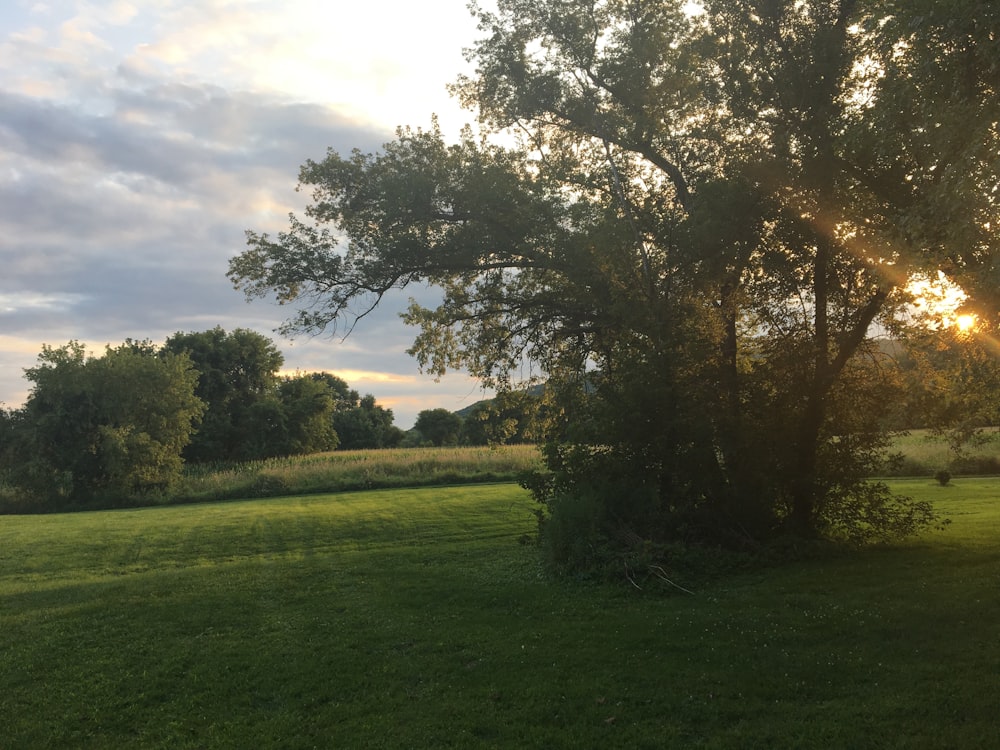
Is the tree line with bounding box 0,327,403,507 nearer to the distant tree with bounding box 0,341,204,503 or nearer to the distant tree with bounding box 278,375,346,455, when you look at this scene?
the distant tree with bounding box 0,341,204,503

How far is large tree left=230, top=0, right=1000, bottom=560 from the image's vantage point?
38.3ft

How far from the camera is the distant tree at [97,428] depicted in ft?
131

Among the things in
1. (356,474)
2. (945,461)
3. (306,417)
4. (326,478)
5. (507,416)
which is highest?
(306,417)

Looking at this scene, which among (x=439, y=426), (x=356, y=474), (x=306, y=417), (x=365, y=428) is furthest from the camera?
(x=439, y=426)

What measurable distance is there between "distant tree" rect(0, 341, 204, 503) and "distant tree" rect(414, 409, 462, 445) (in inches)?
1944

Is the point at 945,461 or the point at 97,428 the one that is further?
the point at 97,428

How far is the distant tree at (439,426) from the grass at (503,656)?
77869 millimetres

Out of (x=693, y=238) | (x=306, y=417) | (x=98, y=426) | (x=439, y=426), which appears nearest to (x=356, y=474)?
(x=98, y=426)

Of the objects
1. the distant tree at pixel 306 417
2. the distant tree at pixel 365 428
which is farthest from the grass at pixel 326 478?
the distant tree at pixel 365 428

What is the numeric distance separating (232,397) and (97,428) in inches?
1112

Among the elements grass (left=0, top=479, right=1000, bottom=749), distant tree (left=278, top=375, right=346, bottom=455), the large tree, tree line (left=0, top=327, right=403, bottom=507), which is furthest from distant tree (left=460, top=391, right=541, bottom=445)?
distant tree (left=278, top=375, right=346, bottom=455)

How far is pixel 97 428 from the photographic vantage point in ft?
136

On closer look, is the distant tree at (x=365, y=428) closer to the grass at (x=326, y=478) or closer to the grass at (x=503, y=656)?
the grass at (x=326, y=478)

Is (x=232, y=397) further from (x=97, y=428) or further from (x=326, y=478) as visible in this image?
(x=326, y=478)
